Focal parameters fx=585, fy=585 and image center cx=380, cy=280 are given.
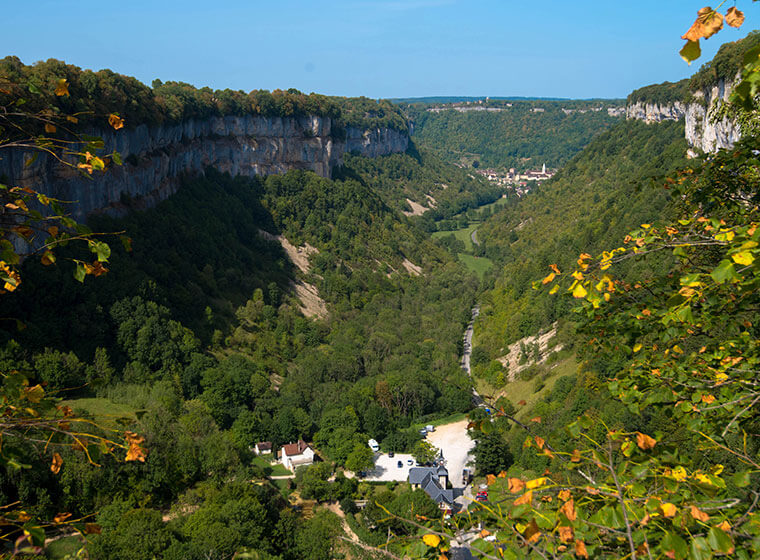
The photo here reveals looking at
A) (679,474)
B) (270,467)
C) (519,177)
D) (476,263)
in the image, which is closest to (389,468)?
(270,467)

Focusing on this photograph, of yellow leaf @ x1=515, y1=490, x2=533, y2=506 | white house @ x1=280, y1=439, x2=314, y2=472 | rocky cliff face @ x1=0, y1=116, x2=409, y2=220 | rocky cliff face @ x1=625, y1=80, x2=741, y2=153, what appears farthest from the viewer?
rocky cliff face @ x1=625, y1=80, x2=741, y2=153

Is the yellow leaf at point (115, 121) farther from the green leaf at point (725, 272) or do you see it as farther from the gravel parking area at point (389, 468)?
the gravel parking area at point (389, 468)

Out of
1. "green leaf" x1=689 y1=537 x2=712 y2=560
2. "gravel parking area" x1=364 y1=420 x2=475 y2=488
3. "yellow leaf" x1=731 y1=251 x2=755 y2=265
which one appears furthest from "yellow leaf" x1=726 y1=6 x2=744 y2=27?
"gravel parking area" x1=364 y1=420 x2=475 y2=488

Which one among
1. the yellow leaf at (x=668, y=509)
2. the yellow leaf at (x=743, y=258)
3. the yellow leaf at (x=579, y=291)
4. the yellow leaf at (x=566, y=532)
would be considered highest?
the yellow leaf at (x=743, y=258)

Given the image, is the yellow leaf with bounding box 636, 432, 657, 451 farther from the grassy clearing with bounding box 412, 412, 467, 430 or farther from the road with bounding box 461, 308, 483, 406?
the road with bounding box 461, 308, 483, 406

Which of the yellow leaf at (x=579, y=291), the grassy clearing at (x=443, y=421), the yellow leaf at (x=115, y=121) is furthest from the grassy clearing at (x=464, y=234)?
the yellow leaf at (x=115, y=121)

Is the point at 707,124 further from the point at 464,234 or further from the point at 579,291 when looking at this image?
the point at 464,234
